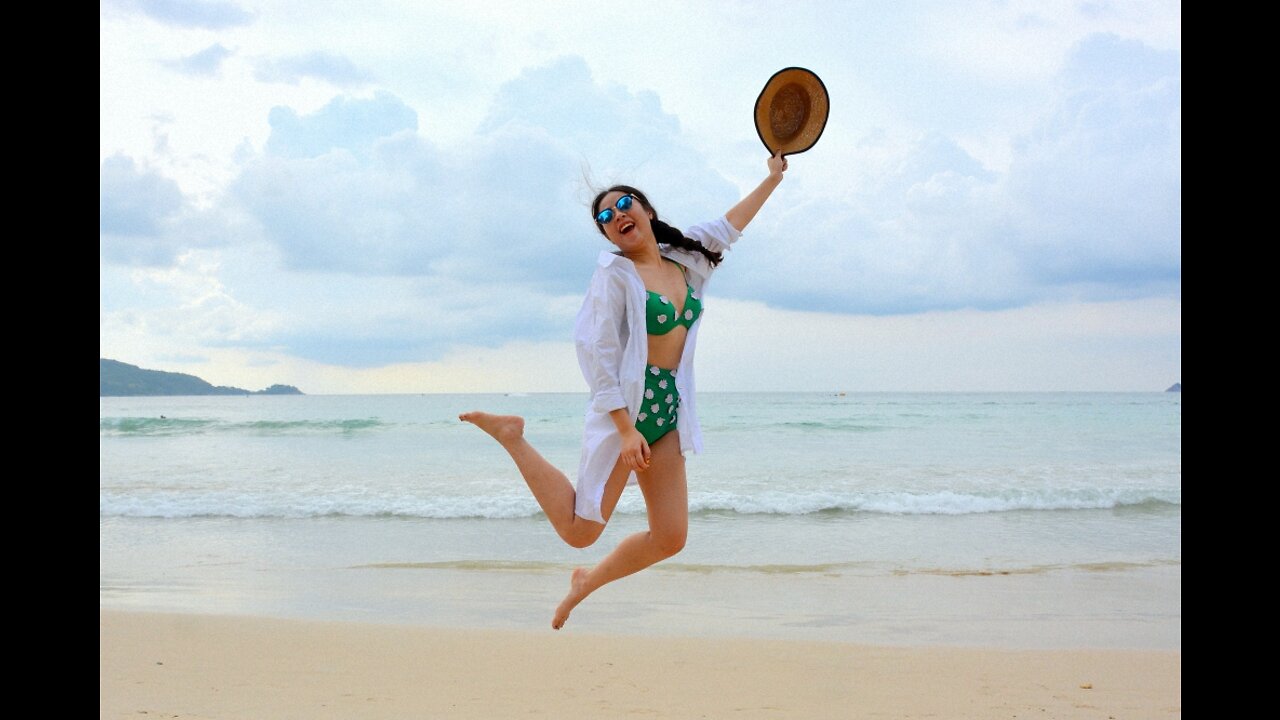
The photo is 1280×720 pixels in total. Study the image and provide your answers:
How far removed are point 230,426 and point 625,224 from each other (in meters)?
25.6

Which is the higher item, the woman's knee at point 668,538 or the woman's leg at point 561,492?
the woman's leg at point 561,492

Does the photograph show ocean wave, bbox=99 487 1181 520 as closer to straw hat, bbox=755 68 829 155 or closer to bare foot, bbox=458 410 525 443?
bare foot, bbox=458 410 525 443

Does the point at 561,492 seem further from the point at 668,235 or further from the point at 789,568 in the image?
the point at 789,568

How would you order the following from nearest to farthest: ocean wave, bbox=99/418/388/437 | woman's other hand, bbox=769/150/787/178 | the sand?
woman's other hand, bbox=769/150/787/178, the sand, ocean wave, bbox=99/418/388/437

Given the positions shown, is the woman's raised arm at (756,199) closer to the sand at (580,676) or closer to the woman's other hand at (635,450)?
the woman's other hand at (635,450)

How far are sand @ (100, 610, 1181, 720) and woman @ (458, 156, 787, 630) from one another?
6.81 feet

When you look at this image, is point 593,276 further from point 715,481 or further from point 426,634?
point 715,481

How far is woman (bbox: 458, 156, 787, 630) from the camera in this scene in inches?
125

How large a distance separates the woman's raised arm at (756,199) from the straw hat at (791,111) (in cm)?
5

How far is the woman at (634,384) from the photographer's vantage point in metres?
3.17

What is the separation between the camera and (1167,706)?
5.25 m

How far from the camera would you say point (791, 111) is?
3.49 meters

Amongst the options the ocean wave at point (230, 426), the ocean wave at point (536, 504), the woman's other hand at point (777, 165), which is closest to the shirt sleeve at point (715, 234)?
the woman's other hand at point (777, 165)

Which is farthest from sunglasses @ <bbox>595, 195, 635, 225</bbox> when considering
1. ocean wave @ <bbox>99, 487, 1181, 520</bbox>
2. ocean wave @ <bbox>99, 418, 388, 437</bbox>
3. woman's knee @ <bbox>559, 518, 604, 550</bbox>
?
ocean wave @ <bbox>99, 418, 388, 437</bbox>
